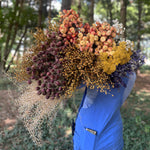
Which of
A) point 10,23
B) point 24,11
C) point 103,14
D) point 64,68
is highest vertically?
point 103,14

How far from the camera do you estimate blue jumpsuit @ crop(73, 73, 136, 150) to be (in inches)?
61.6

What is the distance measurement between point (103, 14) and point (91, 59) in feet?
48.3

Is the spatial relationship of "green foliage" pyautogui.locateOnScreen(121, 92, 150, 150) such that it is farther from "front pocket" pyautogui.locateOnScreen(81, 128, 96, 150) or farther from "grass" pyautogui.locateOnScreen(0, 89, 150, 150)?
"front pocket" pyautogui.locateOnScreen(81, 128, 96, 150)

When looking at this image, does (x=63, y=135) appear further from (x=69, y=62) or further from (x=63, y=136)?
(x=69, y=62)

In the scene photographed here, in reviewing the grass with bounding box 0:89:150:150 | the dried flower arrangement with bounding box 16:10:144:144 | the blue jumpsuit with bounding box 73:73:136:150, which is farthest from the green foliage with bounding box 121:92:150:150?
the dried flower arrangement with bounding box 16:10:144:144

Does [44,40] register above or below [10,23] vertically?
below

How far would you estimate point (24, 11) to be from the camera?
281 inches

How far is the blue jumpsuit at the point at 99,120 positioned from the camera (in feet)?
5.13

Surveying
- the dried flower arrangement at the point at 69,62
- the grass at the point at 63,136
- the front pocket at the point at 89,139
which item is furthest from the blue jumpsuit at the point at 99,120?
the grass at the point at 63,136

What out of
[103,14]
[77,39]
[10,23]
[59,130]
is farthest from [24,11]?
[103,14]

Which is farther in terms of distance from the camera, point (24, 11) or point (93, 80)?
point (24, 11)

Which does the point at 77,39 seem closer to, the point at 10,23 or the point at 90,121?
the point at 90,121

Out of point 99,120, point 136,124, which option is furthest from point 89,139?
point 136,124

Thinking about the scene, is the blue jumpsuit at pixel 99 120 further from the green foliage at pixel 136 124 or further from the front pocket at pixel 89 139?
the green foliage at pixel 136 124
